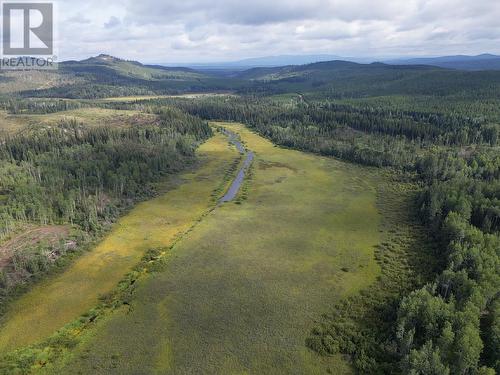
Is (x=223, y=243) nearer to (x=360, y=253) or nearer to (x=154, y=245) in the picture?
(x=154, y=245)

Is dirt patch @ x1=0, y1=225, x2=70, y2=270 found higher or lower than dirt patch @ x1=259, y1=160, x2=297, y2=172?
lower

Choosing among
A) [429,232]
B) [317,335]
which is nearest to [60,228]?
[317,335]

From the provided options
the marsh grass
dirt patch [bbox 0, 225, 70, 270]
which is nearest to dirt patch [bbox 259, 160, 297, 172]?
the marsh grass

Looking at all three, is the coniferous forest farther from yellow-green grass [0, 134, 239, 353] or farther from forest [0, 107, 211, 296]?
yellow-green grass [0, 134, 239, 353]

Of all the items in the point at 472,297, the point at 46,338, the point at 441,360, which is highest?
the point at 472,297

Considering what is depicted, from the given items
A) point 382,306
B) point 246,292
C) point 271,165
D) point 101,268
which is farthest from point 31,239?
point 271,165

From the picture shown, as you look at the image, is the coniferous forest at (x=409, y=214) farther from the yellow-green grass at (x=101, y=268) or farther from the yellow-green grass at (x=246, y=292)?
the yellow-green grass at (x=246, y=292)
